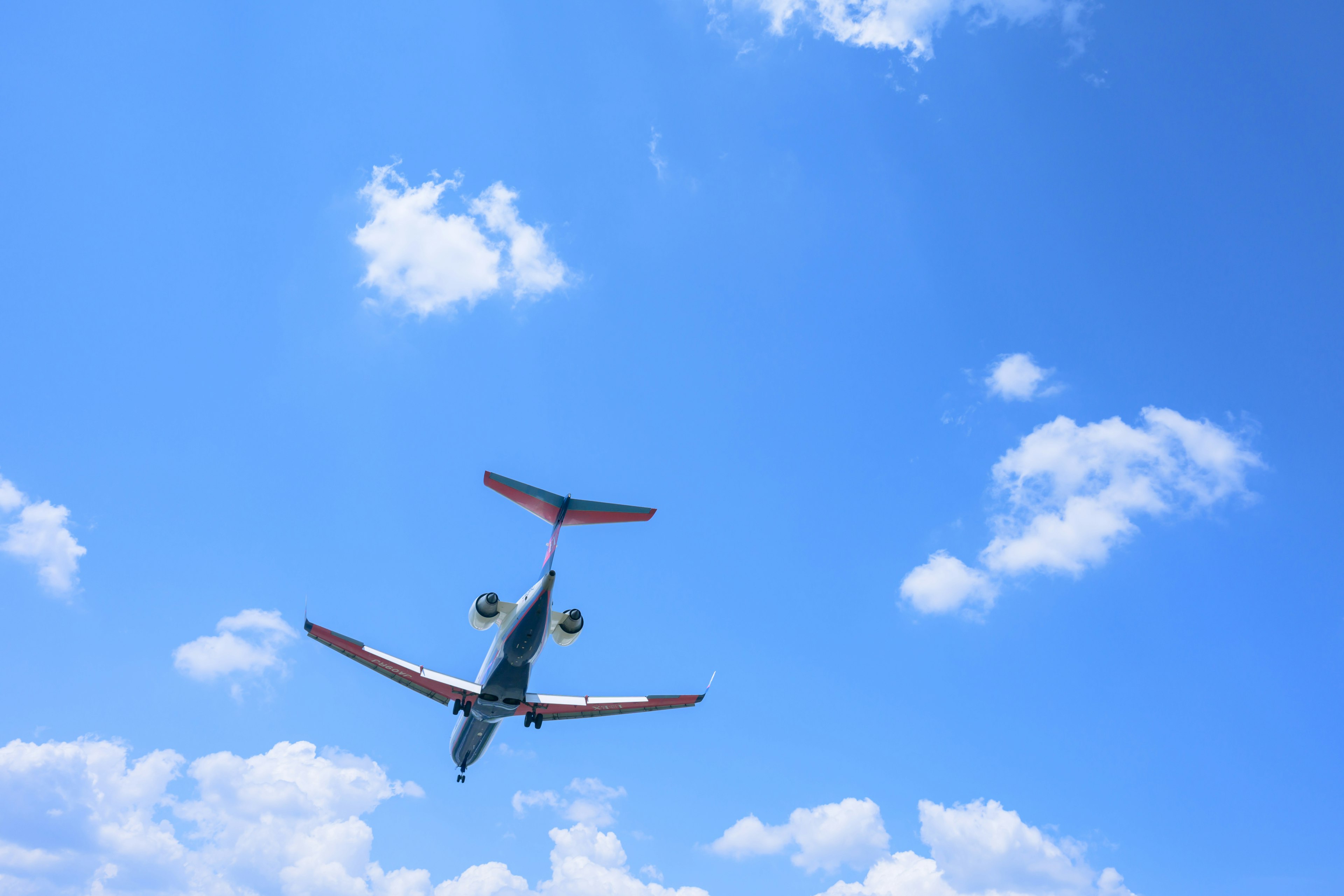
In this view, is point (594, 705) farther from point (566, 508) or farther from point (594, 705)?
A: point (566, 508)

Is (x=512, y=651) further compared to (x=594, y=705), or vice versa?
(x=594, y=705)

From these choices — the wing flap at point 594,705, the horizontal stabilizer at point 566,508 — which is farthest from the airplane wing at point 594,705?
the horizontal stabilizer at point 566,508

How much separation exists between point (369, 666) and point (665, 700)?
52.3ft

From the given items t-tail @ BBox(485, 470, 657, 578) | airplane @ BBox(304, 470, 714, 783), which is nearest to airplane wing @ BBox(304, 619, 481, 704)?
airplane @ BBox(304, 470, 714, 783)

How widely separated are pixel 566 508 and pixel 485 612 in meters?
5.90

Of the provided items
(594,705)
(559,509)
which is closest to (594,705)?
(594,705)

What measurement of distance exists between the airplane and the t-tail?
4 centimetres

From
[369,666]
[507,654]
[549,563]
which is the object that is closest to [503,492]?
[549,563]

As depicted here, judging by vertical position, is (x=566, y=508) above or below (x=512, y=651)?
above

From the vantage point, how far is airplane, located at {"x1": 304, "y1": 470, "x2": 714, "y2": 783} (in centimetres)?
3509

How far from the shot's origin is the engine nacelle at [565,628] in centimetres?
3809

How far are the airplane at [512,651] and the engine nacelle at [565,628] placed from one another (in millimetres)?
24

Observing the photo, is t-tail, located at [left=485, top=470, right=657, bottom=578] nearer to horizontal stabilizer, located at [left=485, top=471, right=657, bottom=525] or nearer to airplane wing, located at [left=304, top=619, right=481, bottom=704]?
horizontal stabilizer, located at [left=485, top=471, right=657, bottom=525]

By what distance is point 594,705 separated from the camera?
44.5 m
